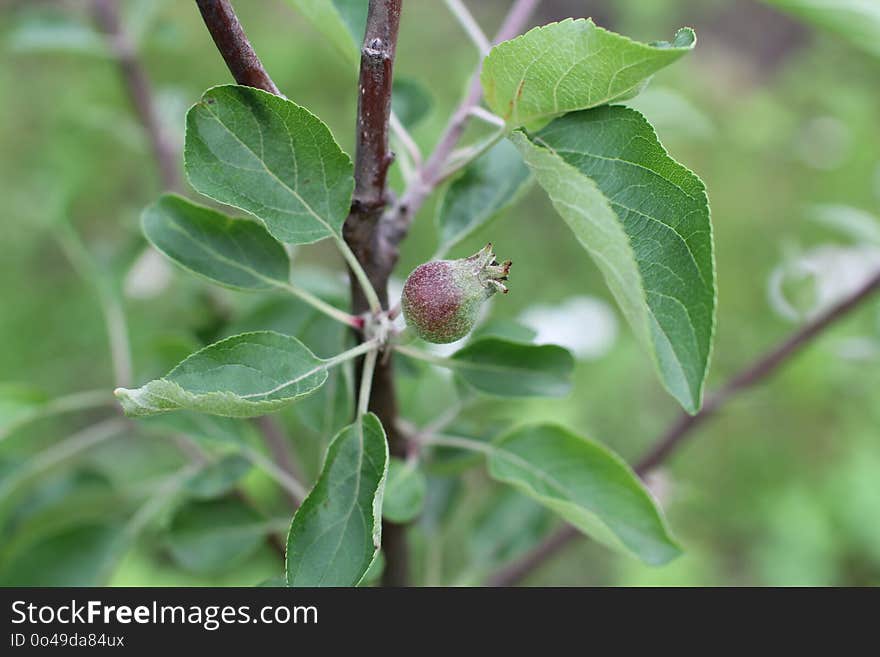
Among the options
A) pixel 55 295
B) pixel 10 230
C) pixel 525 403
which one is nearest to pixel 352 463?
pixel 525 403

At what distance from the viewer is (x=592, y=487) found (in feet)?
1.80

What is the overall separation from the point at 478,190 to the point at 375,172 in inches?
5.9

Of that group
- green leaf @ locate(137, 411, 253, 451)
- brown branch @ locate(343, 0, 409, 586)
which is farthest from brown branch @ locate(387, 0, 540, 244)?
green leaf @ locate(137, 411, 253, 451)

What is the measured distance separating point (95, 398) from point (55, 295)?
1174 mm

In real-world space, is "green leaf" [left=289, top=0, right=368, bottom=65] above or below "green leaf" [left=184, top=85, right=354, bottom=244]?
above

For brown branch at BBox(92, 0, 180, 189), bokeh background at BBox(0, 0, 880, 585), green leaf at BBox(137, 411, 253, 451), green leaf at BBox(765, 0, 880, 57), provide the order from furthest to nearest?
brown branch at BBox(92, 0, 180, 189), bokeh background at BBox(0, 0, 880, 585), green leaf at BBox(137, 411, 253, 451), green leaf at BBox(765, 0, 880, 57)

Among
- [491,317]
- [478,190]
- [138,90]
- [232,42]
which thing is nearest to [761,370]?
[491,317]

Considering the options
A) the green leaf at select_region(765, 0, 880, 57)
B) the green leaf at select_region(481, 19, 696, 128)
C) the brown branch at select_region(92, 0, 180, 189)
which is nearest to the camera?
the green leaf at select_region(481, 19, 696, 128)

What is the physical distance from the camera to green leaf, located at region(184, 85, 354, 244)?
1.40 feet

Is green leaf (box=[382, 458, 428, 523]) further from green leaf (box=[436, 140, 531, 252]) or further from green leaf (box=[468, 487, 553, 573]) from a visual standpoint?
green leaf (box=[468, 487, 553, 573])

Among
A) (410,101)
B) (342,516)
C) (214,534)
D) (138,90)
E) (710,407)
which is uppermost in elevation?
(138,90)

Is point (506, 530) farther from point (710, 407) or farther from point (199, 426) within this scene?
point (199, 426)

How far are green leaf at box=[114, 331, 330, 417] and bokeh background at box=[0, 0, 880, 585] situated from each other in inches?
6.0

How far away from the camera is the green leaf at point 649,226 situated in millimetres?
394
